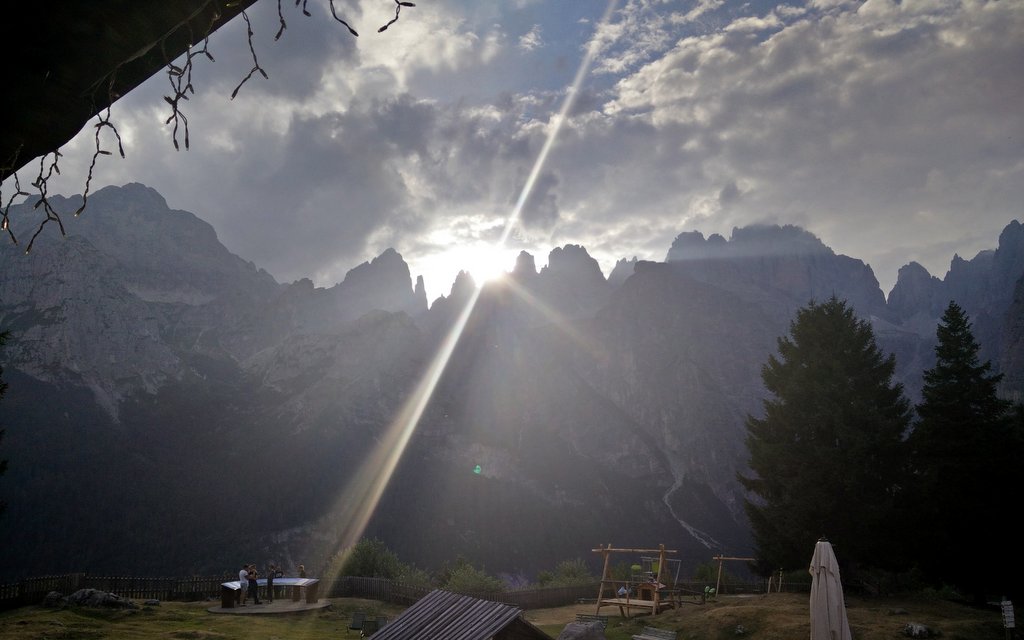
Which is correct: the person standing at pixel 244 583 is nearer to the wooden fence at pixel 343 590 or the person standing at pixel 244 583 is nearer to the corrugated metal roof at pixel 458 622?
the wooden fence at pixel 343 590

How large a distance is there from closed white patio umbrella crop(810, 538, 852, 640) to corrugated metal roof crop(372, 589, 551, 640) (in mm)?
8050

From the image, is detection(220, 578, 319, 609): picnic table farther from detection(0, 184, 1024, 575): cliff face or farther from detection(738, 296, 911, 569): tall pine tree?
detection(0, 184, 1024, 575): cliff face

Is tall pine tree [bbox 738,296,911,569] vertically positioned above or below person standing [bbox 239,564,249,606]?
above

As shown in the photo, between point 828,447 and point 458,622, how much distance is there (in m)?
22.7

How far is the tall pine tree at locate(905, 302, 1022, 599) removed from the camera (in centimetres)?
2812

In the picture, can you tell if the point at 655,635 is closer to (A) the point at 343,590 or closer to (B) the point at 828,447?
(B) the point at 828,447

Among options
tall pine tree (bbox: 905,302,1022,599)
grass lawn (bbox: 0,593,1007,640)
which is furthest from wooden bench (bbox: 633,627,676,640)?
tall pine tree (bbox: 905,302,1022,599)

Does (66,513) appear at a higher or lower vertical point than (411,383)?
lower

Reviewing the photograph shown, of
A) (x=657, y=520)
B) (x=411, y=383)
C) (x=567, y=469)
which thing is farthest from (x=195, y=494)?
(x=657, y=520)

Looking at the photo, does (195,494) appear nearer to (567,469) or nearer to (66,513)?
(66,513)

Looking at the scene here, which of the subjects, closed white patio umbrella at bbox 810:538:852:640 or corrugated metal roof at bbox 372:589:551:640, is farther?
closed white patio umbrella at bbox 810:538:852:640

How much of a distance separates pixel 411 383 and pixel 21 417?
94156mm

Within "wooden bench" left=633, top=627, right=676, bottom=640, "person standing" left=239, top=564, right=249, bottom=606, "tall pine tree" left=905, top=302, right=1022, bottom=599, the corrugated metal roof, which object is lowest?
"person standing" left=239, top=564, right=249, bottom=606

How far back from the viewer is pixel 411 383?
184 metres
